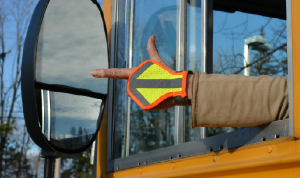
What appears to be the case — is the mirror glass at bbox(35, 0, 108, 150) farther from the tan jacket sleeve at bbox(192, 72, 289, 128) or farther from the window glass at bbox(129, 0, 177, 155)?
the tan jacket sleeve at bbox(192, 72, 289, 128)

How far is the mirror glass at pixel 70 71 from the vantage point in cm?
245

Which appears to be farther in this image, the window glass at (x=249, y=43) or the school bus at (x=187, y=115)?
the window glass at (x=249, y=43)

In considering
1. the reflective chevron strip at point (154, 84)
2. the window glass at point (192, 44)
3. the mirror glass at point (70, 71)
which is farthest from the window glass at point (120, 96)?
the reflective chevron strip at point (154, 84)

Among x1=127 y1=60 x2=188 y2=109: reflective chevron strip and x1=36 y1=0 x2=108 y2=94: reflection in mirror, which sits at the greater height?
x1=36 y1=0 x2=108 y2=94: reflection in mirror

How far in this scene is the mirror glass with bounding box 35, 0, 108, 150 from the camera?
245 cm

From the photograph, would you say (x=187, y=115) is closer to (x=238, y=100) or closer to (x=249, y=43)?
(x=238, y=100)

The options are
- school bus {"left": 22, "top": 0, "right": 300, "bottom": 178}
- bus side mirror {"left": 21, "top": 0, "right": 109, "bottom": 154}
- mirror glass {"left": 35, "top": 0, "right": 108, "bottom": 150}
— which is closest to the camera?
school bus {"left": 22, "top": 0, "right": 300, "bottom": 178}

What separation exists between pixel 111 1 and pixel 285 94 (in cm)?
227

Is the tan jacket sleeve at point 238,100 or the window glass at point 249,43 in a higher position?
the window glass at point 249,43

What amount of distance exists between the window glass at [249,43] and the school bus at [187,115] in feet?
0.04

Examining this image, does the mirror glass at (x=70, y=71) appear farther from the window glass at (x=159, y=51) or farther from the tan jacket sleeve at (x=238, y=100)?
the tan jacket sleeve at (x=238, y=100)

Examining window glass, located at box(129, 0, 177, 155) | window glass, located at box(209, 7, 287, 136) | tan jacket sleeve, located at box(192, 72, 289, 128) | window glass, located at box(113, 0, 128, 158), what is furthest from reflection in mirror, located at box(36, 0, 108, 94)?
tan jacket sleeve, located at box(192, 72, 289, 128)

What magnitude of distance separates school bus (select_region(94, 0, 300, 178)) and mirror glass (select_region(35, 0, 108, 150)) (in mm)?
222

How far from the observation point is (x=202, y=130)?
209 cm
